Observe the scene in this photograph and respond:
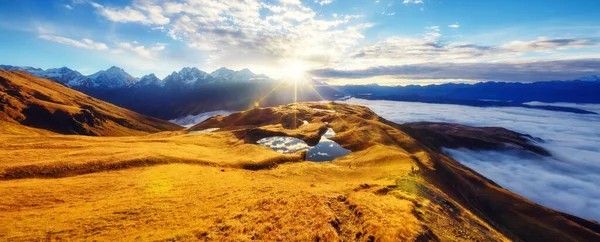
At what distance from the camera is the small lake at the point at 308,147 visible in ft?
237

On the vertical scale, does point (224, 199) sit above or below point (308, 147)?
above

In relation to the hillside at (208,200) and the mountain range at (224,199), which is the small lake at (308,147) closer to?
the mountain range at (224,199)

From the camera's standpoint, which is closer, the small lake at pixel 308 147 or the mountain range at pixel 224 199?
the mountain range at pixel 224 199

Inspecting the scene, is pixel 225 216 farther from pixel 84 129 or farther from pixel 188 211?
pixel 84 129

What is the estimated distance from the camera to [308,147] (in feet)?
258

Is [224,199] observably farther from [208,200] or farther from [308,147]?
[308,147]

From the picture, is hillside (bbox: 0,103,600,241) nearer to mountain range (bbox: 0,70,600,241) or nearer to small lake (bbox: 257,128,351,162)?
mountain range (bbox: 0,70,600,241)

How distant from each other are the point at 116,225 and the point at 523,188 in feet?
594

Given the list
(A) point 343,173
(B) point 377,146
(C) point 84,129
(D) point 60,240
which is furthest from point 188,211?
(C) point 84,129

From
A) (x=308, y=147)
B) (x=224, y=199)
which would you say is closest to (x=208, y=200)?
(x=224, y=199)

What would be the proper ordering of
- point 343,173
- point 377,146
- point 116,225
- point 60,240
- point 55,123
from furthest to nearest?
1. point 55,123
2. point 377,146
3. point 343,173
4. point 116,225
5. point 60,240

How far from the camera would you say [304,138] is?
285 ft

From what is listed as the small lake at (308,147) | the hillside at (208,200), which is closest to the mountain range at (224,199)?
the hillside at (208,200)

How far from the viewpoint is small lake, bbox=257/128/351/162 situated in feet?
237
